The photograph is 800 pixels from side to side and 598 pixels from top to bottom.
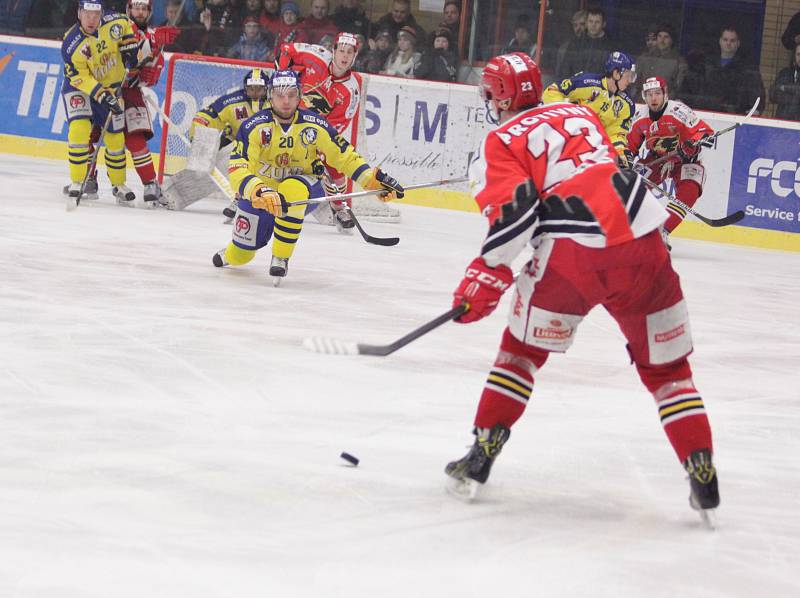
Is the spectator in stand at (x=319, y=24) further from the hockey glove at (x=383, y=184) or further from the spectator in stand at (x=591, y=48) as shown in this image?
the hockey glove at (x=383, y=184)

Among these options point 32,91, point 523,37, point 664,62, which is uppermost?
point 523,37

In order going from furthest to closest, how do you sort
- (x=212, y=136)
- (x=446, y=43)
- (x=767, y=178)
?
(x=446, y=43) < (x=767, y=178) < (x=212, y=136)

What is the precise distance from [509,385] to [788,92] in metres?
6.89

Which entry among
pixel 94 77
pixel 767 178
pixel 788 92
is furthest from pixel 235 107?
pixel 788 92

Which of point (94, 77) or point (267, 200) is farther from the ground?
point (94, 77)

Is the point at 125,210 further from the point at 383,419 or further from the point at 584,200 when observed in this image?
the point at 584,200

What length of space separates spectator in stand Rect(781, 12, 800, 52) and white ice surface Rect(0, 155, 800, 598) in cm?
395

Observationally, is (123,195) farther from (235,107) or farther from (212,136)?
(235,107)

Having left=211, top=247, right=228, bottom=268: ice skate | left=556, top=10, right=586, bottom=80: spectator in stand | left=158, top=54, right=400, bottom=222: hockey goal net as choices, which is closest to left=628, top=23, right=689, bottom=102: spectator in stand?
left=556, top=10, right=586, bottom=80: spectator in stand

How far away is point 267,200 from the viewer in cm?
491

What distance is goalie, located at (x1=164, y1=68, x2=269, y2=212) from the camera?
700cm

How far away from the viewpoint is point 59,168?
30.7 feet

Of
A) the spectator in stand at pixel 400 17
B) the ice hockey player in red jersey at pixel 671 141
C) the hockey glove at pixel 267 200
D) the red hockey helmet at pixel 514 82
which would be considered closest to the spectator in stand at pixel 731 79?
the ice hockey player in red jersey at pixel 671 141

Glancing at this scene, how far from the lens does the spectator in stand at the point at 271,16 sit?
9.85 m
